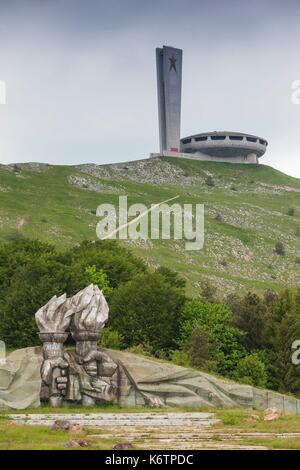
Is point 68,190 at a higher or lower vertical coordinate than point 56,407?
higher

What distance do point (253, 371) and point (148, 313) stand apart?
441 inches

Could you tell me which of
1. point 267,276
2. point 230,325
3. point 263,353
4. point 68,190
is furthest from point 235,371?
point 68,190

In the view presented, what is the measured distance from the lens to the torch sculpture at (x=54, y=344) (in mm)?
45250

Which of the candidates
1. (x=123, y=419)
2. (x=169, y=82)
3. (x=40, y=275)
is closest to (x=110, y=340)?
(x=40, y=275)

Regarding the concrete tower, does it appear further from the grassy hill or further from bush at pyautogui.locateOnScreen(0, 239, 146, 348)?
bush at pyautogui.locateOnScreen(0, 239, 146, 348)

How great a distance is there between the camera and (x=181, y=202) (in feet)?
525

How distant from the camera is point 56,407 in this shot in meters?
45.0

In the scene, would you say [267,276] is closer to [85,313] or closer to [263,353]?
[263,353]

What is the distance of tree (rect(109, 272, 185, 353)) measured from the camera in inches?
2709

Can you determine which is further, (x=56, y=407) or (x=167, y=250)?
(x=167, y=250)

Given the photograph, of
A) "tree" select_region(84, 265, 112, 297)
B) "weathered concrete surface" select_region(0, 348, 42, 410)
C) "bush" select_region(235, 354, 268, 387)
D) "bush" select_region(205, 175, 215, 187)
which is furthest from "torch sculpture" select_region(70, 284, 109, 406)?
"bush" select_region(205, 175, 215, 187)

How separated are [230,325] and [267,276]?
2352 inches
